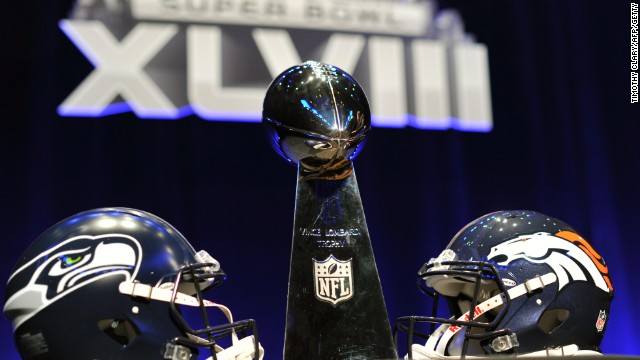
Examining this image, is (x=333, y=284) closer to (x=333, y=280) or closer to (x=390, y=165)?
(x=333, y=280)

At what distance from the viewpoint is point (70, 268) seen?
1124mm

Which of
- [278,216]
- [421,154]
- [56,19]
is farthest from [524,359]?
[56,19]

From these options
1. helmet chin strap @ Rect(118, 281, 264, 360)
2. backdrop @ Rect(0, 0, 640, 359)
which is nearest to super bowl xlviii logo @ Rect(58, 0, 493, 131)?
backdrop @ Rect(0, 0, 640, 359)

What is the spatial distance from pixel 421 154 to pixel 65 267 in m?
1.52

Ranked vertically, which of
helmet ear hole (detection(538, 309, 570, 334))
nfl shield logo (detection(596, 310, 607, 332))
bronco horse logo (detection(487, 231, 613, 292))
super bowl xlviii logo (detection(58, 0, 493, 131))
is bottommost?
nfl shield logo (detection(596, 310, 607, 332))

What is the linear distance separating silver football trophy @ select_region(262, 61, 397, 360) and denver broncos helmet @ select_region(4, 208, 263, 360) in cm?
11

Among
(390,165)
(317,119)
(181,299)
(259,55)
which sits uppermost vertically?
(259,55)

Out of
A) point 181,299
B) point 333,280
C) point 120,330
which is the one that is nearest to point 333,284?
point 333,280

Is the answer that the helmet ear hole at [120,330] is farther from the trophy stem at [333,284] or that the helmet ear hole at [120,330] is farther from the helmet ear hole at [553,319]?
the helmet ear hole at [553,319]

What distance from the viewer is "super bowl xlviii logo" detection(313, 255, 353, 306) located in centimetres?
117

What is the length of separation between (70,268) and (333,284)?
43 centimetres

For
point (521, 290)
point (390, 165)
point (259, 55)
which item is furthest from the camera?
point (390, 165)

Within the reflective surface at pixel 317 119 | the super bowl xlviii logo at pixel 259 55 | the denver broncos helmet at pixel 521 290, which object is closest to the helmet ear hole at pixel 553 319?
the denver broncos helmet at pixel 521 290

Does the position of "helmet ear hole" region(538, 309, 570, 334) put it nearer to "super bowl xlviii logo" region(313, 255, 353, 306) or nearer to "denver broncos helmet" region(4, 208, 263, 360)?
"super bowl xlviii logo" region(313, 255, 353, 306)
